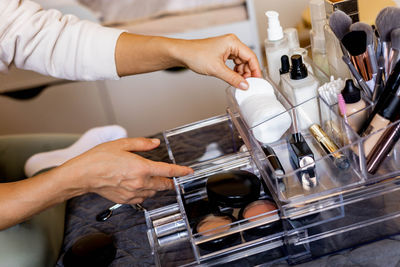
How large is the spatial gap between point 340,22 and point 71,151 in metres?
0.82

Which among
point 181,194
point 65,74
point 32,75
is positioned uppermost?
point 65,74

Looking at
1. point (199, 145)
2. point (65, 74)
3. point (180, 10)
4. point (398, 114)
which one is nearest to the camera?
point (398, 114)

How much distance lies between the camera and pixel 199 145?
1011 mm

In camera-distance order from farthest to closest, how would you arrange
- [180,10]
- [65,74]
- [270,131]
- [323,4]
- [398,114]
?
1. [180,10]
2. [65,74]
3. [323,4]
4. [270,131]
5. [398,114]

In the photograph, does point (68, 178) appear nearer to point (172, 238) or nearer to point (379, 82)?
point (172, 238)

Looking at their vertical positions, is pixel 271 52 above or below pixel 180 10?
above

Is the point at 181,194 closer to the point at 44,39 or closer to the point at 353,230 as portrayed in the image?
the point at 353,230

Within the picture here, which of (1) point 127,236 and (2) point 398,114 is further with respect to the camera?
(1) point 127,236

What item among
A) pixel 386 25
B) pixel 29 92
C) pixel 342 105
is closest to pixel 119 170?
pixel 342 105

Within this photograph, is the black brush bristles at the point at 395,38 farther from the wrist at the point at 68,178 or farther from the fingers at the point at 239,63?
the wrist at the point at 68,178

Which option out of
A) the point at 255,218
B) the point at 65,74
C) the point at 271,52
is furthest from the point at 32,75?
the point at 255,218

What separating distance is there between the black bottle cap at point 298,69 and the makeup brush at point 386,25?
0.13 m

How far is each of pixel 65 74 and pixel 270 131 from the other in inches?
22.6

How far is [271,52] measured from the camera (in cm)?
90
